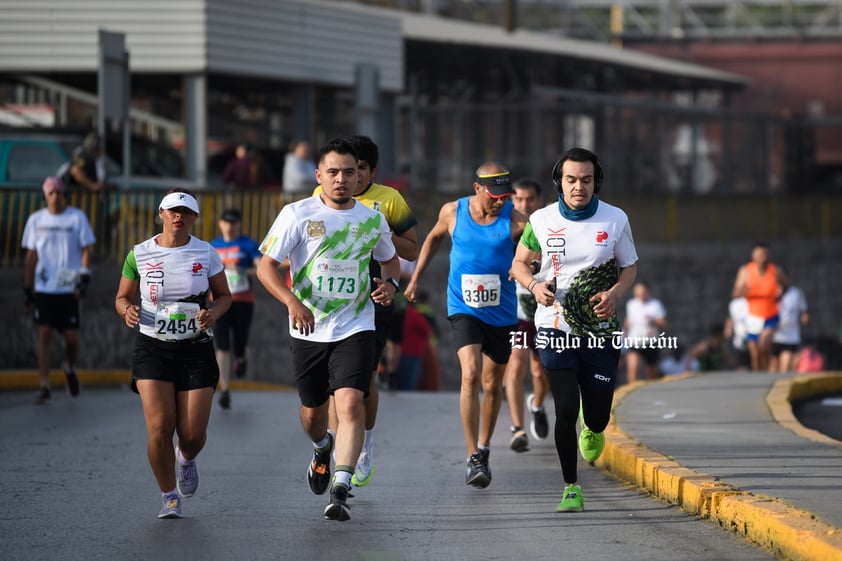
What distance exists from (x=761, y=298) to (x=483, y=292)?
11577mm

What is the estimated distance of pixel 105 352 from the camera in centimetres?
2088

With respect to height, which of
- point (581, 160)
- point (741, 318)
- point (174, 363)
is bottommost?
point (741, 318)

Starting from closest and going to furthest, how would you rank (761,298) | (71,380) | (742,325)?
(71,380), (761,298), (742,325)

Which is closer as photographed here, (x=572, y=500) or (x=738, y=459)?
(x=572, y=500)

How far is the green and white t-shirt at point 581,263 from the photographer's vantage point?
871cm

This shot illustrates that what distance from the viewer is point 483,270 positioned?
10.4 m

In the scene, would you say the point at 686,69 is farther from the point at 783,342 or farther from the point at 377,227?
the point at 377,227

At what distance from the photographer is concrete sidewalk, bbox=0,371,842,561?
307 inches

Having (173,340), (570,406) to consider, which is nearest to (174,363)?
(173,340)

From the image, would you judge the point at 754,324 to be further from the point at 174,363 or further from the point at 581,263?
the point at 174,363

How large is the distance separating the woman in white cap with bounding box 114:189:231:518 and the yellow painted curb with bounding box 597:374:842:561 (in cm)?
270

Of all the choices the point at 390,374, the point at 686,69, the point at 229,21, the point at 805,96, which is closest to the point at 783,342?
the point at 390,374

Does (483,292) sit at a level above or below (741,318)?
above

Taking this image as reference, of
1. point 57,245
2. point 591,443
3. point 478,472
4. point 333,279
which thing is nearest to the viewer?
point 333,279
